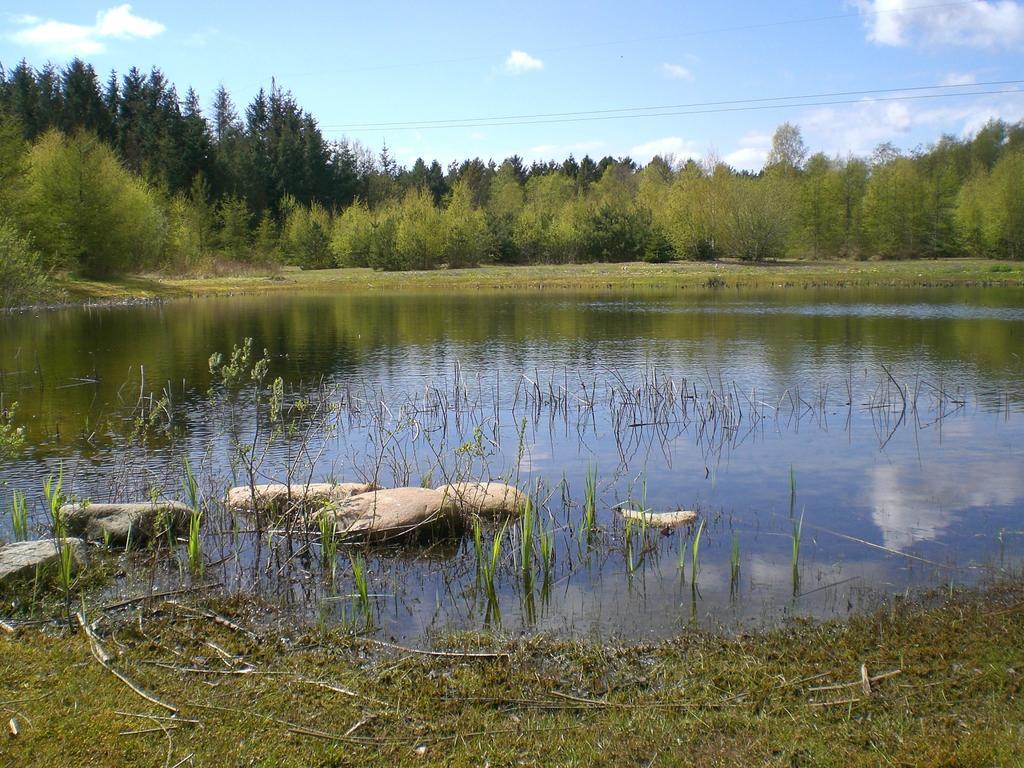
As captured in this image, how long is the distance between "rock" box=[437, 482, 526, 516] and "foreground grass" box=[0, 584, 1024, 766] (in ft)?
10.3

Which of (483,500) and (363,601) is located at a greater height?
(483,500)

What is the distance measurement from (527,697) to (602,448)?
914 centimetres

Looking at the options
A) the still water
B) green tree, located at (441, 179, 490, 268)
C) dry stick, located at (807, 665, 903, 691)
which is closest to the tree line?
green tree, located at (441, 179, 490, 268)

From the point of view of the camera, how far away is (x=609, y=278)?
69625 mm

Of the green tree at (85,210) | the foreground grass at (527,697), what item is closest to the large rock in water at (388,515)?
the foreground grass at (527,697)

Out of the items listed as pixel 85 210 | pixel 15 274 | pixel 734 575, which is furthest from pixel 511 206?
pixel 734 575

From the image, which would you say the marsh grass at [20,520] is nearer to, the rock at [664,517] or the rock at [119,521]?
the rock at [119,521]

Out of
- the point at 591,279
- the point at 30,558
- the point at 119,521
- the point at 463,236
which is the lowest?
the point at 119,521

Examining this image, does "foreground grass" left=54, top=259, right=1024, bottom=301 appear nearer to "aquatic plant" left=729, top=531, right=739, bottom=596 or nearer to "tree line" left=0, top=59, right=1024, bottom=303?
"tree line" left=0, top=59, right=1024, bottom=303

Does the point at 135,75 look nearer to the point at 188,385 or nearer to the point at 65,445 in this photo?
the point at 188,385

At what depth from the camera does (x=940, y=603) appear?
7.55m

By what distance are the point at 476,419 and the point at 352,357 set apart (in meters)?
10.8

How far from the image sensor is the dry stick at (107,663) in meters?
5.48

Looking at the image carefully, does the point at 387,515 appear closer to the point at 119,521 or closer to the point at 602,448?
the point at 119,521
